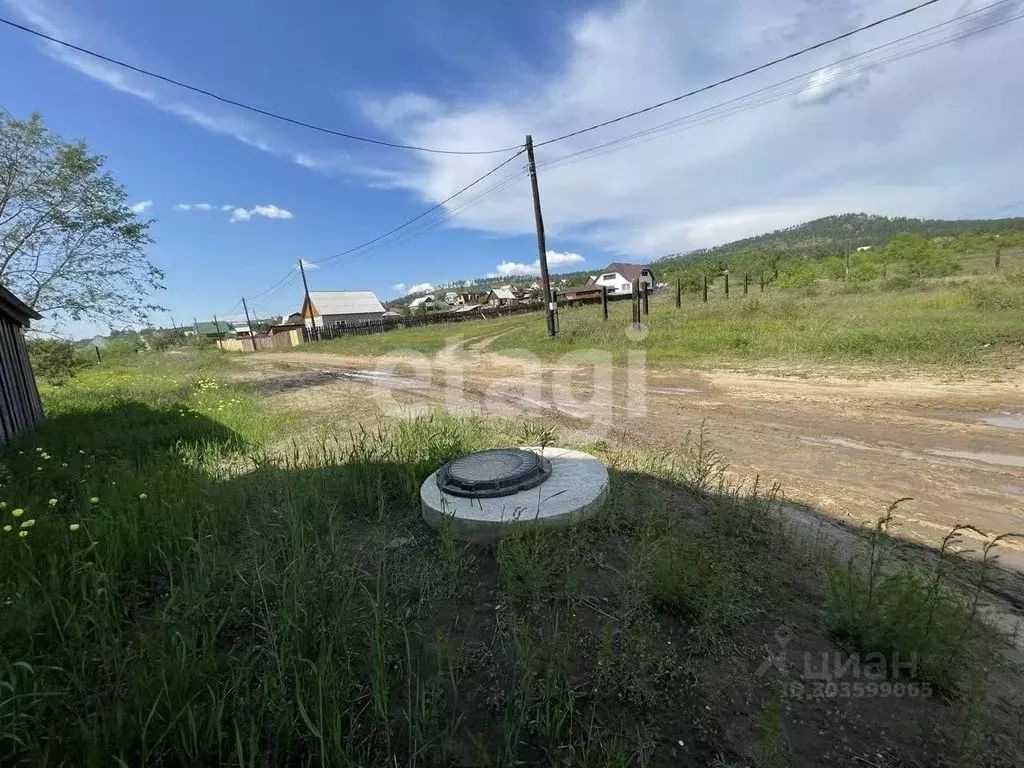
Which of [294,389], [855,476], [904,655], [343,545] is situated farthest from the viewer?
[294,389]

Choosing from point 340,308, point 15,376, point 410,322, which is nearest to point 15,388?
point 15,376

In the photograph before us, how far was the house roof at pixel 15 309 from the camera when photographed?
23.4 ft

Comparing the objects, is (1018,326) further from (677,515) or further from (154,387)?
(154,387)

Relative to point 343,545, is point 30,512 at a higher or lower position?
higher

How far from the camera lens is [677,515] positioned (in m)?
3.45

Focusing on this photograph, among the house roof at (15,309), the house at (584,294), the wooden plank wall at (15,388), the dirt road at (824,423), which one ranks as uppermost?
the house at (584,294)

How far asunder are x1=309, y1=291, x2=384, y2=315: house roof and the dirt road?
2118 inches

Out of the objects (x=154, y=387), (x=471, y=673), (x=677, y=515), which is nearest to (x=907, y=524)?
(x=677, y=515)

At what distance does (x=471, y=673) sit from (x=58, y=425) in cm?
917

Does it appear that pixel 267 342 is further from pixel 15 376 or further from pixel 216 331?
pixel 216 331

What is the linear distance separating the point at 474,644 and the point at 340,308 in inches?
2557

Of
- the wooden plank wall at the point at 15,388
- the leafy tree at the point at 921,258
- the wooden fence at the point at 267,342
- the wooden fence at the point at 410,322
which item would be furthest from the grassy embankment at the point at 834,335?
the wooden fence at the point at 267,342

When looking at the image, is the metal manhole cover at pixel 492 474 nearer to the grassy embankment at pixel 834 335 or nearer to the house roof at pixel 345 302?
the grassy embankment at pixel 834 335

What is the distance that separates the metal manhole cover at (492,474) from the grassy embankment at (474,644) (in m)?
0.42
